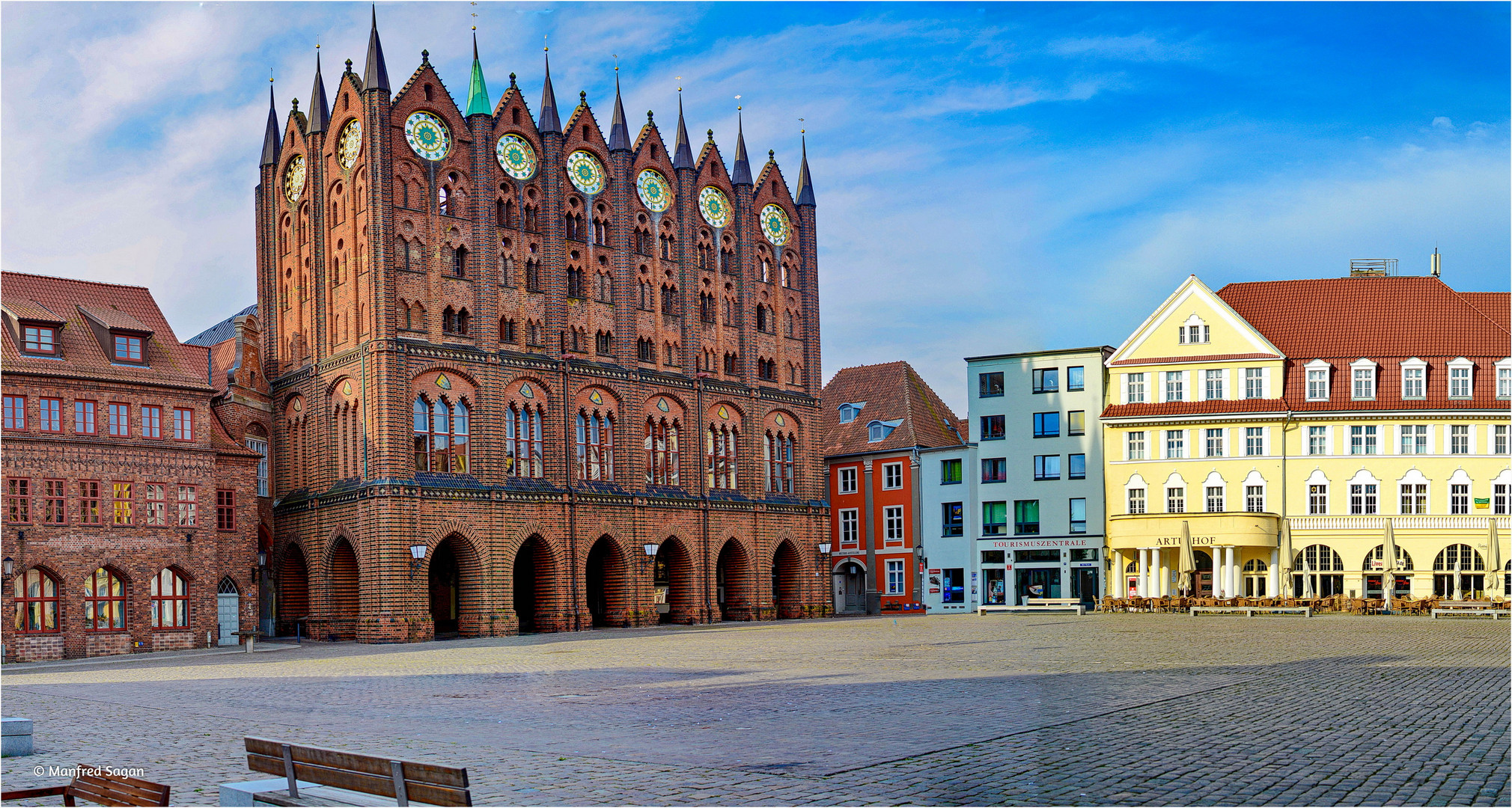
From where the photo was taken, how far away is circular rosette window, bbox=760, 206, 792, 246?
66312 millimetres

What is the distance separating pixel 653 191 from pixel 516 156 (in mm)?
7077

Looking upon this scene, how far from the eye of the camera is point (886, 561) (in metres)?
70.9

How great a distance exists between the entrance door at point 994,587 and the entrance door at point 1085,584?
3.24 meters

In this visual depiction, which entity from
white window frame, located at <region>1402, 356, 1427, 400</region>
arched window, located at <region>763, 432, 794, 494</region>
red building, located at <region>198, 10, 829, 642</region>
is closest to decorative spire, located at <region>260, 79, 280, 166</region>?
red building, located at <region>198, 10, 829, 642</region>

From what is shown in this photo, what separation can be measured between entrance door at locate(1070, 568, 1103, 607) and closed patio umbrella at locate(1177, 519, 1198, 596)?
587 cm

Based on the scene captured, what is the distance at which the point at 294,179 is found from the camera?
57.9m

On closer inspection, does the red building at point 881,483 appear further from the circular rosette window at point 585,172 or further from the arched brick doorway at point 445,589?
the circular rosette window at point 585,172

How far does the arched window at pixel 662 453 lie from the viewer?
195ft

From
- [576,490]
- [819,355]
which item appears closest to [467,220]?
[576,490]

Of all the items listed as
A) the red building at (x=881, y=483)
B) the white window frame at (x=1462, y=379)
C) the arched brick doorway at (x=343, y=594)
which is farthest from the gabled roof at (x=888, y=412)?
the arched brick doorway at (x=343, y=594)

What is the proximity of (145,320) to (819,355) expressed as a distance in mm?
30411

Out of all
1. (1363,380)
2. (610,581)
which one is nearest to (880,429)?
(610,581)

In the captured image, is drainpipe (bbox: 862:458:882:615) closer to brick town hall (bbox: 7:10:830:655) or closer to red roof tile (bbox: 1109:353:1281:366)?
brick town hall (bbox: 7:10:830:655)

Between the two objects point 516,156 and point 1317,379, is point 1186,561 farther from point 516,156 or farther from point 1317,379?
point 516,156
